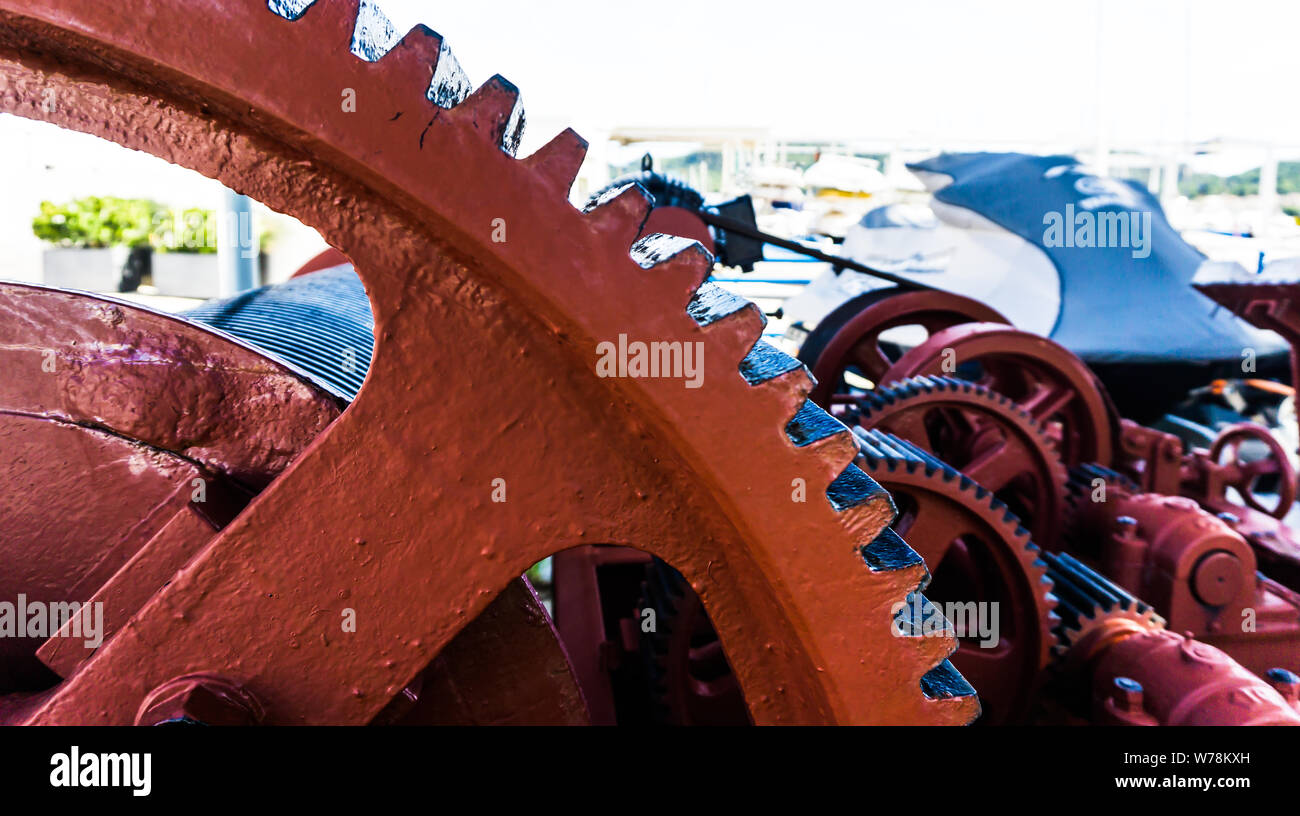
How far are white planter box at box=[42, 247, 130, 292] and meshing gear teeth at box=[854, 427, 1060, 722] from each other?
12.1 metres

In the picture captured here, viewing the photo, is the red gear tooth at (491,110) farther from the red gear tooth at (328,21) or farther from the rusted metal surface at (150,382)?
the rusted metal surface at (150,382)

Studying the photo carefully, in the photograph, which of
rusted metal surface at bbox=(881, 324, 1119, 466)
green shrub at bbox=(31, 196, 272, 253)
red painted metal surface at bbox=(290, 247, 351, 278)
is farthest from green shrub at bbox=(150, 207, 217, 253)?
rusted metal surface at bbox=(881, 324, 1119, 466)

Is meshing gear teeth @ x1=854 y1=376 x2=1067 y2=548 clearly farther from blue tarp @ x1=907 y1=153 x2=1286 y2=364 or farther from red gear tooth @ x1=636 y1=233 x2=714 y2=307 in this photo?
blue tarp @ x1=907 y1=153 x2=1286 y2=364

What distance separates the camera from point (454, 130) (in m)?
0.84

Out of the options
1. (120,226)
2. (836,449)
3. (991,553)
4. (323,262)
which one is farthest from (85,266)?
(836,449)

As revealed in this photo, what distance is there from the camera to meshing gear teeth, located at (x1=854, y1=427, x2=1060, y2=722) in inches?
86.7

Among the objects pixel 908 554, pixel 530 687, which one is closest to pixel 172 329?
pixel 530 687

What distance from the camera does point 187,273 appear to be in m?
11.7

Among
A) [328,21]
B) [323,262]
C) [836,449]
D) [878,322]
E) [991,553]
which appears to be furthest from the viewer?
[323,262]

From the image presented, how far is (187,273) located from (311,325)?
10.9 meters

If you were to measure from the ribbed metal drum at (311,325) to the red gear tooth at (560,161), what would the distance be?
1.56ft

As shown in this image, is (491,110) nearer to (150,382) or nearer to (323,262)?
(150,382)

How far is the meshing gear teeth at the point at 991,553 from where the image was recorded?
2.20m
